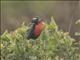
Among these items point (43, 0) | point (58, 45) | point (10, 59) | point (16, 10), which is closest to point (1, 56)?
point (10, 59)

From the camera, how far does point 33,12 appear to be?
4234mm

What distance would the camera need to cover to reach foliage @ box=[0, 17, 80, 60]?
1592 mm

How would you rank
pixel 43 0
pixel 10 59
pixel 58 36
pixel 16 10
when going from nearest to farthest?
pixel 10 59 → pixel 58 36 → pixel 43 0 → pixel 16 10

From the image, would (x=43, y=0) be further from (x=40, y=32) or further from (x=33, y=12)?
(x=40, y=32)

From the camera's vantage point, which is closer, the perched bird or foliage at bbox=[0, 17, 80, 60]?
foliage at bbox=[0, 17, 80, 60]

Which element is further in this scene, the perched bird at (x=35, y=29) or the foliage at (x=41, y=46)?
the perched bird at (x=35, y=29)

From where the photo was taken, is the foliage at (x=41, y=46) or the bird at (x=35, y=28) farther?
the bird at (x=35, y=28)

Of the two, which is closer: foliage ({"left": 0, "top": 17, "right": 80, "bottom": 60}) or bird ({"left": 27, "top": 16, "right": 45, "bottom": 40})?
foliage ({"left": 0, "top": 17, "right": 80, "bottom": 60})

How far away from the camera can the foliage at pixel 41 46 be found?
5.22ft

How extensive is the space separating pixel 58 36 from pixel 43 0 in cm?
172

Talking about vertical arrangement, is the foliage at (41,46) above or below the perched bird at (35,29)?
below

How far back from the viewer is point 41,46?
1.64m

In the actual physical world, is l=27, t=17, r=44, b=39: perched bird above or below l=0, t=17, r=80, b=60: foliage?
above

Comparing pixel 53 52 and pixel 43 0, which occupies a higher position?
pixel 43 0
